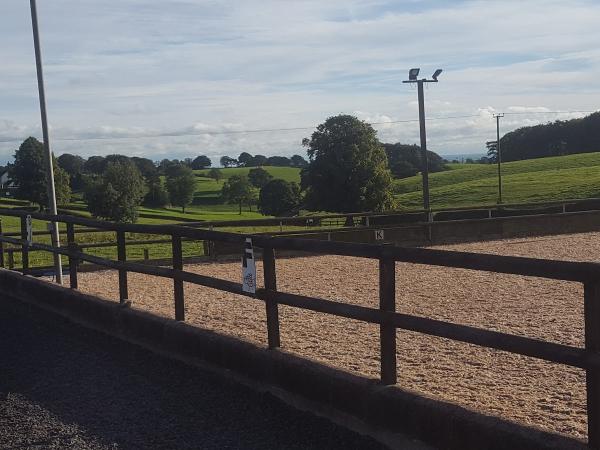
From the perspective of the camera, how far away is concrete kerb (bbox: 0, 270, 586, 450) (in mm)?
3959

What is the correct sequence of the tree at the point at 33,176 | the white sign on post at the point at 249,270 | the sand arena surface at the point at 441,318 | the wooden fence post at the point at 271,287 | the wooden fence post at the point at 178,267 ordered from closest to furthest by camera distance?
1. the sand arena surface at the point at 441,318
2. the wooden fence post at the point at 271,287
3. the white sign on post at the point at 249,270
4. the wooden fence post at the point at 178,267
5. the tree at the point at 33,176

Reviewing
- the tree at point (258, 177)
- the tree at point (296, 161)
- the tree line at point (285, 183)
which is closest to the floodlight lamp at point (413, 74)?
the tree line at point (285, 183)

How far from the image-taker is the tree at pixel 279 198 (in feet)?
326

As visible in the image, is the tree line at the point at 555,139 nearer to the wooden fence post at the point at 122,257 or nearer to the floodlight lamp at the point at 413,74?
the floodlight lamp at the point at 413,74

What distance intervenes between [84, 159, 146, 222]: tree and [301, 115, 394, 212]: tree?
25677mm

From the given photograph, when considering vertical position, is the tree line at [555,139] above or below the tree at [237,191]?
above

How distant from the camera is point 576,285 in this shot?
463 inches

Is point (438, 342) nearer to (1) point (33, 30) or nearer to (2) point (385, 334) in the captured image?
(2) point (385, 334)

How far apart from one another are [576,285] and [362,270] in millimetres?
5072

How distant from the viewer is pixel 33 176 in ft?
266

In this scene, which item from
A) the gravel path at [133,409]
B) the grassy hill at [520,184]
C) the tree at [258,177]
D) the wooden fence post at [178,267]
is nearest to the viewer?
the gravel path at [133,409]

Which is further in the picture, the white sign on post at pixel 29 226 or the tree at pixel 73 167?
the tree at pixel 73 167

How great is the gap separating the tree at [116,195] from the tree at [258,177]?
49.2 meters

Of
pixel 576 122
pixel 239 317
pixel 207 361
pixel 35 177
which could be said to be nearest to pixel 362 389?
pixel 207 361
